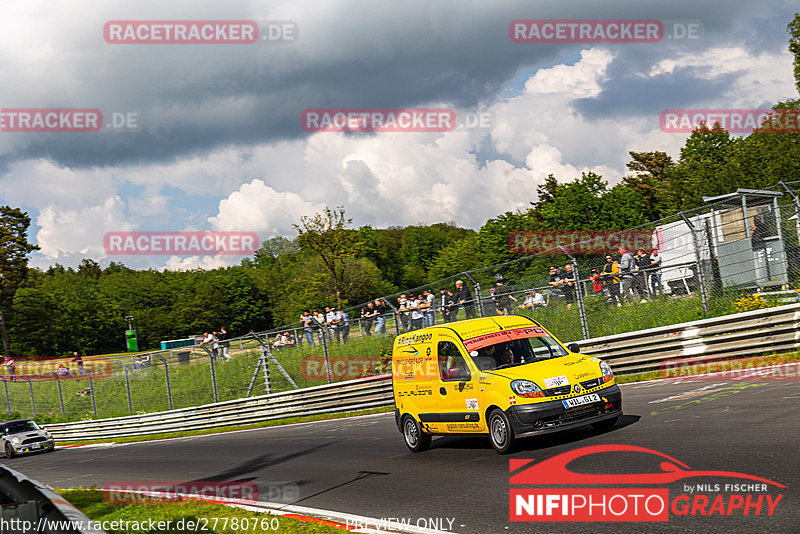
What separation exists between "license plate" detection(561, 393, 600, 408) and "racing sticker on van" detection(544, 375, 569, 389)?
0.22 m

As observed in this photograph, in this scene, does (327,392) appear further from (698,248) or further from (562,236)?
(562,236)

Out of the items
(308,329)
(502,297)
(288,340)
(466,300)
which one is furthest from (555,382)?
(288,340)

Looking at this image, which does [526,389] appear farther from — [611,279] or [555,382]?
[611,279]

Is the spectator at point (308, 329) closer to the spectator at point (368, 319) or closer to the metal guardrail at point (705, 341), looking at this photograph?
the spectator at point (368, 319)

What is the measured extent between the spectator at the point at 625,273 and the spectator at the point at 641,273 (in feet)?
0.43

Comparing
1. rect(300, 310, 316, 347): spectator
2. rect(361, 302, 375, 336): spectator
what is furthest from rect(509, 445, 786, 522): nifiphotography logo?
rect(300, 310, 316, 347): spectator

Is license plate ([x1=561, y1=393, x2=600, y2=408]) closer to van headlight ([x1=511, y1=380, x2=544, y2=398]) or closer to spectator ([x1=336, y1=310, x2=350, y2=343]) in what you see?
van headlight ([x1=511, y1=380, x2=544, y2=398])

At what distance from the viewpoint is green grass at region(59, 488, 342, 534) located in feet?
24.1

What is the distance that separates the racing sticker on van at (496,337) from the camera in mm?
10367

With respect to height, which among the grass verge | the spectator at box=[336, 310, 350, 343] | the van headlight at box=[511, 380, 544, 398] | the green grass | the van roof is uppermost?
the spectator at box=[336, 310, 350, 343]

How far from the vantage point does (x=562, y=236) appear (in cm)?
8512

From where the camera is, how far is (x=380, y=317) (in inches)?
771

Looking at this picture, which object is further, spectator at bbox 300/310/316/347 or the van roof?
spectator at bbox 300/310/316/347

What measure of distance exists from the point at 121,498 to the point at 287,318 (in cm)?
9067
